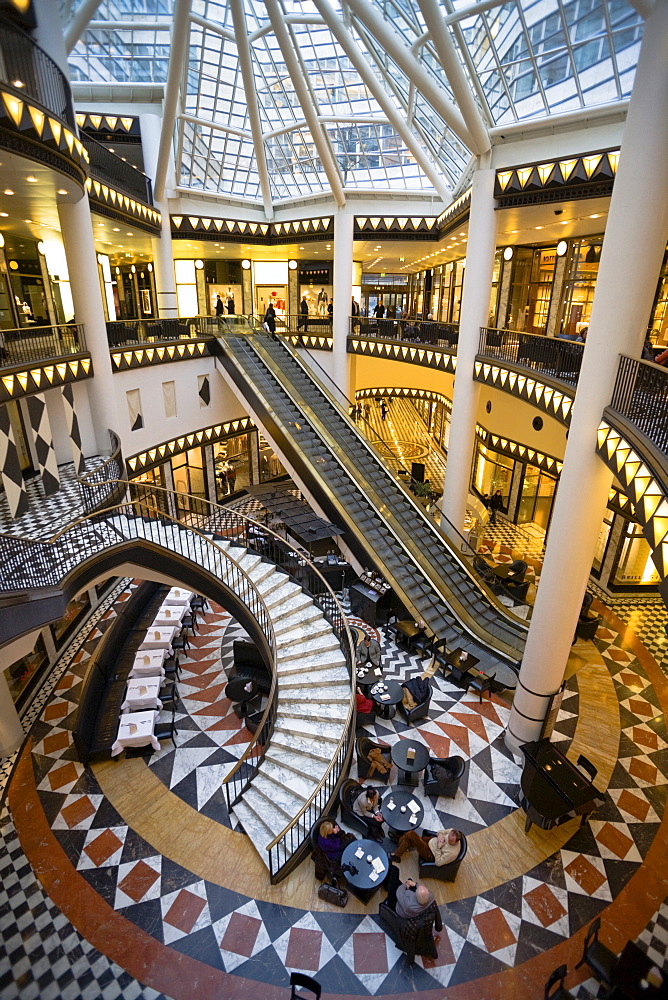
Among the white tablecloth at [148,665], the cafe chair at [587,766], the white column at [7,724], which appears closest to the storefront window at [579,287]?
the cafe chair at [587,766]

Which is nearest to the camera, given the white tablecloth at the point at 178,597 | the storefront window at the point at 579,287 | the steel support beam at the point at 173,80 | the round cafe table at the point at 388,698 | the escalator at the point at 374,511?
the round cafe table at the point at 388,698

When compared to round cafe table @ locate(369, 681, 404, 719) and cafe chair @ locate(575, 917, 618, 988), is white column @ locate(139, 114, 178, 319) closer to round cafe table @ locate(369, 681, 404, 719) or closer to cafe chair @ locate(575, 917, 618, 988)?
round cafe table @ locate(369, 681, 404, 719)

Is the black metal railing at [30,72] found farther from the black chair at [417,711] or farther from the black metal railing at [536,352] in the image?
the black chair at [417,711]

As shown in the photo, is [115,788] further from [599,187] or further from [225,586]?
[599,187]

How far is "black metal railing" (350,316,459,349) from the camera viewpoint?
16.6 m

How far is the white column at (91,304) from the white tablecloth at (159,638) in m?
5.13

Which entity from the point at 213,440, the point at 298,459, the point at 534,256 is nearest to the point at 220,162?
the point at 213,440

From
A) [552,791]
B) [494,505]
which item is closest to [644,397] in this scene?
[552,791]

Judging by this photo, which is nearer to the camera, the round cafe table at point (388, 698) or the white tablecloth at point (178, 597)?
the round cafe table at point (388, 698)

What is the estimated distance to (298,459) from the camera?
47.7ft

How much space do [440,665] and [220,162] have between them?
20.9m

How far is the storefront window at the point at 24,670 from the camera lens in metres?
11.0

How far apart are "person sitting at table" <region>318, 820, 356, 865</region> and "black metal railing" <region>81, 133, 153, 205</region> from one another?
15299mm

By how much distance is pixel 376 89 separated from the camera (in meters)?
13.6
